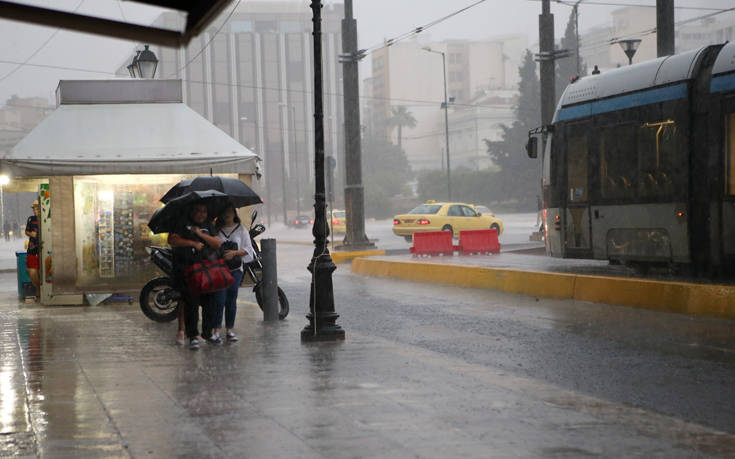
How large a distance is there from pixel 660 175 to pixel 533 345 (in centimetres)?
634

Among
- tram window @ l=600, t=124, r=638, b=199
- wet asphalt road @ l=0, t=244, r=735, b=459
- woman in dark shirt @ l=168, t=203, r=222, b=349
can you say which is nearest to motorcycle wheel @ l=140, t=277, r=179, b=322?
wet asphalt road @ l=0, t=244, r=735, b=459

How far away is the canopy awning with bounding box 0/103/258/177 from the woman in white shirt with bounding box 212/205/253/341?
14.4 feet

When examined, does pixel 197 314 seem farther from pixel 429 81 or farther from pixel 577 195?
pixel 429 81

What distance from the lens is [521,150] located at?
92.7 metres

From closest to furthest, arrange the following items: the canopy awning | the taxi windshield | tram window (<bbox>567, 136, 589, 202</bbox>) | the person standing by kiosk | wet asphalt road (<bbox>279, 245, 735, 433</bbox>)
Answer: wet asphalt road (<bbox>279, 245, 735, 433</bbox>) → the canopy awning → the person standing by kiosk → tram window (<bbox>567, 136, 589, 202</bbox>) → the taxi windshield

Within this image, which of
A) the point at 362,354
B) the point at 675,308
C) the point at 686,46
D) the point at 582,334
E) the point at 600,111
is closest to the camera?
the point at 362,354

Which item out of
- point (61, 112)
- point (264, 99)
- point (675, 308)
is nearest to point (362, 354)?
point (675, 308)

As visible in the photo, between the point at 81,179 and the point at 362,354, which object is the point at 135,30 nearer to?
the point at 362,354

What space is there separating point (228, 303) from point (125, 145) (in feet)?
19.0

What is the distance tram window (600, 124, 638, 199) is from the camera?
15852 mm

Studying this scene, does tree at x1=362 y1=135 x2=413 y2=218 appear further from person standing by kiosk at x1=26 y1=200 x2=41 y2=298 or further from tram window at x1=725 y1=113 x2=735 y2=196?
tram window at x1=725 y1=113 x2=735 y2=196

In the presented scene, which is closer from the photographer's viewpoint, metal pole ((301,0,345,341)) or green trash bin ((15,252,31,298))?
metal pole ((301,0,345,341))

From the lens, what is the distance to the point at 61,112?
16078 mm

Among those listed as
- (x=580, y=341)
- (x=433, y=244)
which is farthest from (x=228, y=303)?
(x=433, y=244)
